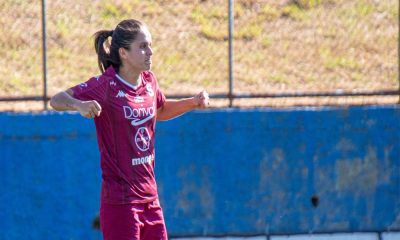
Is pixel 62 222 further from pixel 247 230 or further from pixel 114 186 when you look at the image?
pixel 114 186

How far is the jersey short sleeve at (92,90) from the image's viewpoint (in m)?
4.98

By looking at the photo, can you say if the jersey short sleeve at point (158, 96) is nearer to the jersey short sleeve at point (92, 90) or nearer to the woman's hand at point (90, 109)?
the jersey short sleeve at point (92, 90)

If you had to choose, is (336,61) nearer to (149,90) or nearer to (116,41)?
(149,90)

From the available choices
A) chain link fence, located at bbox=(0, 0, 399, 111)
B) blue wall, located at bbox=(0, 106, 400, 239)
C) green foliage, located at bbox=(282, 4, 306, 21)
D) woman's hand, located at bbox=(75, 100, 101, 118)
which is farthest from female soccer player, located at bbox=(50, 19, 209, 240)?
green foliage, located at bbox=(282, 4, 306, 21)

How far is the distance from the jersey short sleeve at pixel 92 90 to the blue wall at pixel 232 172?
225cm

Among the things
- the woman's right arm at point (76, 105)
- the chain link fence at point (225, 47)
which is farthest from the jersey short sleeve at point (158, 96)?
the chain link fence at point (225, 47)

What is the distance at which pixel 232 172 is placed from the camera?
293 inches

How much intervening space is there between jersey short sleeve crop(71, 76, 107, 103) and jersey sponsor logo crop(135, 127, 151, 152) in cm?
30

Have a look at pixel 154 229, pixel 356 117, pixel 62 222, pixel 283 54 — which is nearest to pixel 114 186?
pixel 154 229

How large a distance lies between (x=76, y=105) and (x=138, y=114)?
46 cm

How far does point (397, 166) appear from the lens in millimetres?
7617

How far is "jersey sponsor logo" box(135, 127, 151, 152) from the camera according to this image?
5.11 meters

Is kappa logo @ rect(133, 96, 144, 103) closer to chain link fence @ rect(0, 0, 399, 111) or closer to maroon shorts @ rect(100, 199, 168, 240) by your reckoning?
maroon shorts @ rect(100, 199, 168, 240)

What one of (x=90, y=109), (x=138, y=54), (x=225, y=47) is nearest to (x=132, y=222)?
(x=90, y=109)
